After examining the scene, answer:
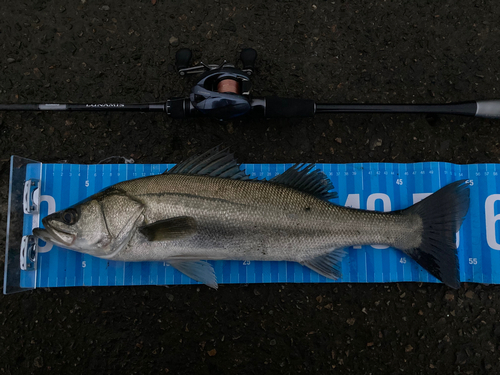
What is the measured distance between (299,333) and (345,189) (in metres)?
1.24

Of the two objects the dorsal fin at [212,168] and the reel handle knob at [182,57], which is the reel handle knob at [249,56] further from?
the dorsal fin at [212,168]

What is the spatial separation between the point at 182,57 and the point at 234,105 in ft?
2.27

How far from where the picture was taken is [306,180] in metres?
2.36

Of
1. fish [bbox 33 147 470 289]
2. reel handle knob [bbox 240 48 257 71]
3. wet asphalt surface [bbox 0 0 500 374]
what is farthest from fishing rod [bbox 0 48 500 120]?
fish [bbox 33 147 470 289]

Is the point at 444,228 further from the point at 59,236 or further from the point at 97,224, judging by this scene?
the point at 59,236

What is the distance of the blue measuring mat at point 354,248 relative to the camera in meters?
2.58

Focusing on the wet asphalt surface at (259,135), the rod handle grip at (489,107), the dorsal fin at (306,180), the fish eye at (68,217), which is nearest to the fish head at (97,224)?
the fish eye at (68,217)

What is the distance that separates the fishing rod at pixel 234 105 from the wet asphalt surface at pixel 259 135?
251mm

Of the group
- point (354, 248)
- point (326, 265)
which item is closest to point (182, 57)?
point (326, 265)

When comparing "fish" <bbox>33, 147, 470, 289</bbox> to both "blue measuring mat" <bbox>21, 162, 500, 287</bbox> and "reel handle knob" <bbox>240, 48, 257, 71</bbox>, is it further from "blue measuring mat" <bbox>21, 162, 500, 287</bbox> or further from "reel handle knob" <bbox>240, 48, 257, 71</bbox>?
"reel handle knob" <bbox>240, 48, 257, 71</bbox>

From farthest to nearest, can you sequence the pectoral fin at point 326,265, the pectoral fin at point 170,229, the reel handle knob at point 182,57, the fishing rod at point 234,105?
the reel handle knob at point 182,57 < the pectoral fin at point 326,265 < the fishing rod at point 234,105 < the pectoral fin at point 170,229

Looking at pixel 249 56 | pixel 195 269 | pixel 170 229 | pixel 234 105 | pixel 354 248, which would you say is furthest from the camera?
pixel 354 248

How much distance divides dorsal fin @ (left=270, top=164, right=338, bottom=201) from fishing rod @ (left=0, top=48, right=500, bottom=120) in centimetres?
46

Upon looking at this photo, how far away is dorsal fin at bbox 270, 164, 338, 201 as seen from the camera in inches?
92.3
